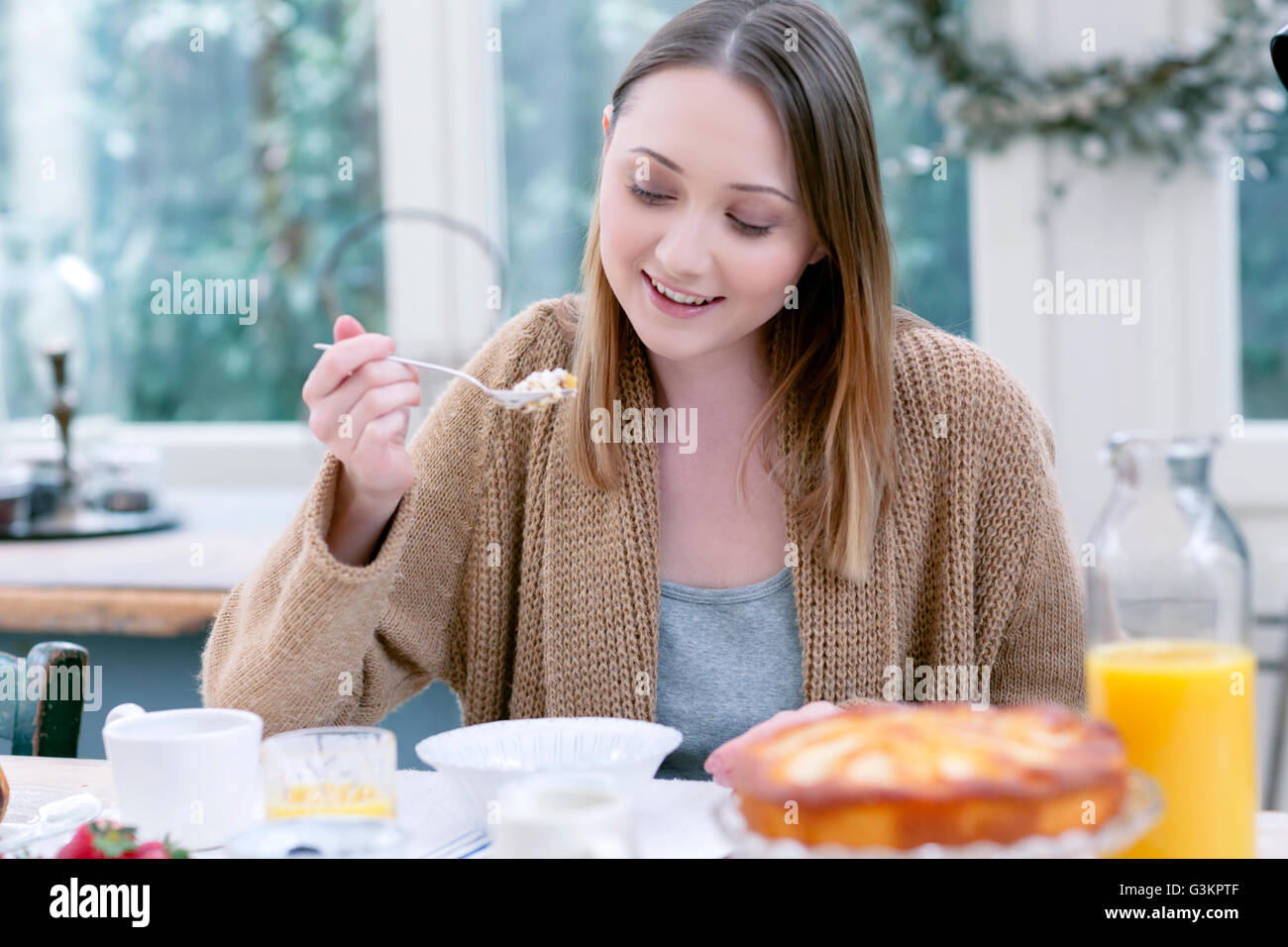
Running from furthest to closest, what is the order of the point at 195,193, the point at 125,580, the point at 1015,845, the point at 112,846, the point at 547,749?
the point at 195,193 < the point at 125,580 < the point at 547,749 < the point at 112,846 < the point at 1015,845

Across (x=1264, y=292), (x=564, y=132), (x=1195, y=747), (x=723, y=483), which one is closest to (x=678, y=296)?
(x=723, y=483)

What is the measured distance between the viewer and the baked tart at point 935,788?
2.08 ft

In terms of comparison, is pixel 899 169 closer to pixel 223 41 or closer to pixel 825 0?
pixel 825 0

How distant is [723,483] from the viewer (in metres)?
1.36

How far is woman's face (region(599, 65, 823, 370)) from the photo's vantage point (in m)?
1.15

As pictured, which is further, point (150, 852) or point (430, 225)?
point (430, 225)

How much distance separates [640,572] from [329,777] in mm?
523

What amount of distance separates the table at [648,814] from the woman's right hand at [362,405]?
0.23 m

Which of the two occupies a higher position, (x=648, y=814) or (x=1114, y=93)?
(x=1114, y=93)

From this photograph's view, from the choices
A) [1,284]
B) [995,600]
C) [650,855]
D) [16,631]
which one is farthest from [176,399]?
[650,855]

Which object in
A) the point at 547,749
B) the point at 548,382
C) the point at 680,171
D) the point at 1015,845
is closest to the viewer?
the point at 1015,845

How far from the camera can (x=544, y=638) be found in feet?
4.34

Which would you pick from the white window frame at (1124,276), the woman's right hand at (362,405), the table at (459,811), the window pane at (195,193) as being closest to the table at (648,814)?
the table at (459,811)

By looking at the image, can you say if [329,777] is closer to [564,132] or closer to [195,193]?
[564,132]
